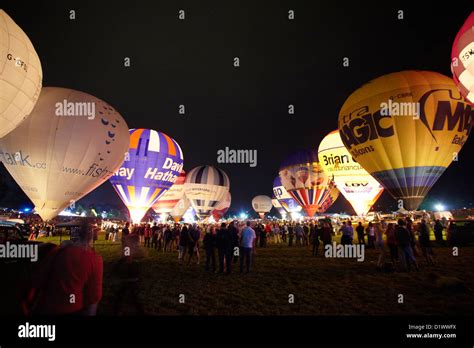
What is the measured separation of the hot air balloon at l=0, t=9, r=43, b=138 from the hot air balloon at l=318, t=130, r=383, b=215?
23.6 m

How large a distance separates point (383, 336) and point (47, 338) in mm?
4345

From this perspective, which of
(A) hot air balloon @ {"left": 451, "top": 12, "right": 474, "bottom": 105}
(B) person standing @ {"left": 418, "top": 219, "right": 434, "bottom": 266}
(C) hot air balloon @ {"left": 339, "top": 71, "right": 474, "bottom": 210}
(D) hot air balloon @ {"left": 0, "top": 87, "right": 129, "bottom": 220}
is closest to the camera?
(B) person standing @ {"left": 418, "top": 219, "right": 434, "bottom": 266}

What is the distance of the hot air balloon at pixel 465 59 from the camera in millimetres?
13078

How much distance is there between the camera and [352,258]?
40.0 ft

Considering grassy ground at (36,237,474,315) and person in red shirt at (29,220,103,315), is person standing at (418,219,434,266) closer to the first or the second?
grassy ground at (36,237,474,315)

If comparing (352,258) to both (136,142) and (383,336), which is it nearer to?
(383,336)

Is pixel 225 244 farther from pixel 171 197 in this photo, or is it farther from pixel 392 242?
pixel 171 197

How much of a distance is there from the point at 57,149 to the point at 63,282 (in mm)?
14079

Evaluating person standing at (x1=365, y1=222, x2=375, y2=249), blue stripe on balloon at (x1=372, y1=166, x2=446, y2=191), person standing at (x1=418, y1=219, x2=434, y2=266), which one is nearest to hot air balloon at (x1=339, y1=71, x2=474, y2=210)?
blue stripe on balloon at (x1=372, y1=166, x2=446, y2=191)

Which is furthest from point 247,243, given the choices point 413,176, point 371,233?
point 413,176

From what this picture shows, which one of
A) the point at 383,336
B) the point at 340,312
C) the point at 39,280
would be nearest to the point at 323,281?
the point at 340,312

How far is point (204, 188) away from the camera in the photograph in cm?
3822

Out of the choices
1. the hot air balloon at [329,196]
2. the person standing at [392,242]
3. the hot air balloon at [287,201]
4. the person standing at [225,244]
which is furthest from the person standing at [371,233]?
the hot air balloon at [287,201]

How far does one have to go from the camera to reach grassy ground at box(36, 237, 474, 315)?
5.58 metres
